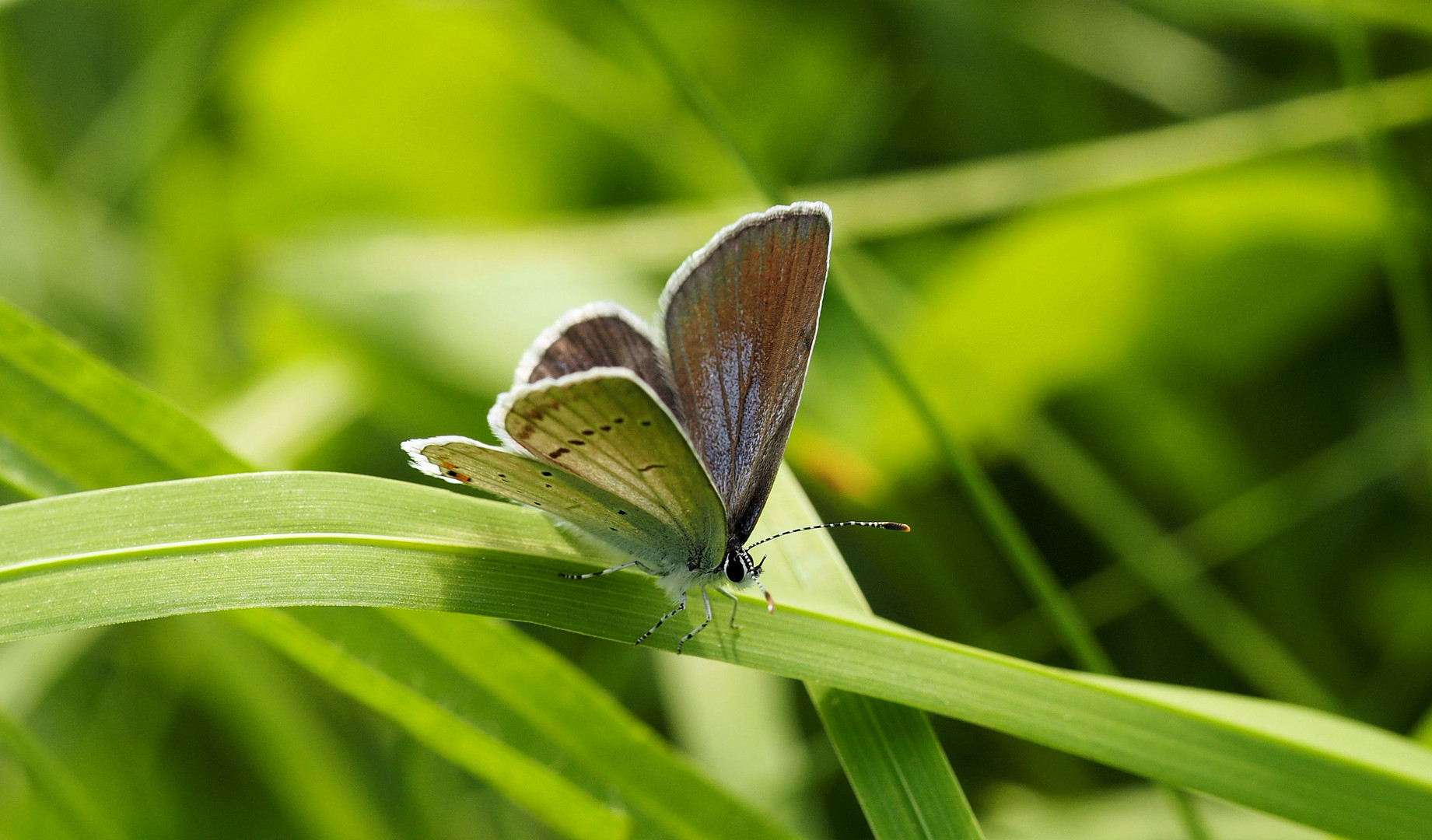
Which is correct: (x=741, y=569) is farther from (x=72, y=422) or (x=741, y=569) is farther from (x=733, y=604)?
(x=72, y=422)

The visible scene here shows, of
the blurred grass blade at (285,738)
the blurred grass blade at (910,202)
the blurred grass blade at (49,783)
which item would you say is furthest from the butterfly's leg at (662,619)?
the blurred grass blade at (910,202)

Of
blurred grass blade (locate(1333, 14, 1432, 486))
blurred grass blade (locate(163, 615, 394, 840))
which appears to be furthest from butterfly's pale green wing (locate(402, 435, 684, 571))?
blurred grass blade (locate(1333, 14, 1432, 486))

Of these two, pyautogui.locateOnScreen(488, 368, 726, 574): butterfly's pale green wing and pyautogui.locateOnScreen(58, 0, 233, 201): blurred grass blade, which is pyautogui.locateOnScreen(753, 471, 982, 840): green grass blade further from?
pyautogui.locateOnScreen(58, 0, 233, 201): blurred grass blade

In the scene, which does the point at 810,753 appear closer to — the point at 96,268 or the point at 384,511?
the point at 384,511

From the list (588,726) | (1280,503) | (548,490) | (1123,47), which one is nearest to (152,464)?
(548,490)

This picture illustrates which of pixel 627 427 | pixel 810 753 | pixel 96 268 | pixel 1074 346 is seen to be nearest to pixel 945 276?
pixel 1074 346

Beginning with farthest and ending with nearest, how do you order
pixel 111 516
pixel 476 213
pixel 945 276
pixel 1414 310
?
pixel 476 213
pixel 945 276
pixel 1414 310
pixel 111 516
